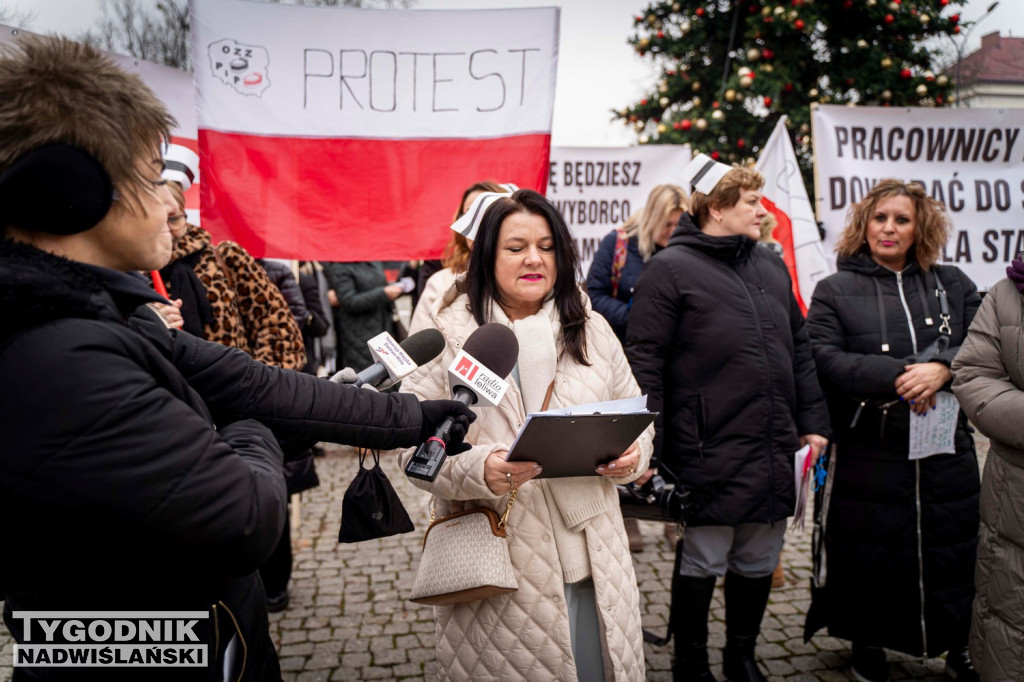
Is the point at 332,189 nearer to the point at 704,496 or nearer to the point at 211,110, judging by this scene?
the point at 211,110

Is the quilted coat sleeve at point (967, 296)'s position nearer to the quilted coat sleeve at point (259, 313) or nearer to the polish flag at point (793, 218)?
the polish flag at point (793, 218)

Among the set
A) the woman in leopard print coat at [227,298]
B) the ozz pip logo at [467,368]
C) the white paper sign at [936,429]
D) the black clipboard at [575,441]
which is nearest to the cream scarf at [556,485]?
the black clipboard at [575,441]

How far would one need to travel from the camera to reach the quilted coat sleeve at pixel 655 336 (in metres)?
3.26

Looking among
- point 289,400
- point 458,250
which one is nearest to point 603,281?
point 458,250

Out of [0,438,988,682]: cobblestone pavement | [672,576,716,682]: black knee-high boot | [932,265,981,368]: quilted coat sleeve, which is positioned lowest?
[0,438,988,682]: cobblestone pavement

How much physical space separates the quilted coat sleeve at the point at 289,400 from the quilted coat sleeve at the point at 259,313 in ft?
6.92

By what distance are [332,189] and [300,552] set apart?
2681 millimetres

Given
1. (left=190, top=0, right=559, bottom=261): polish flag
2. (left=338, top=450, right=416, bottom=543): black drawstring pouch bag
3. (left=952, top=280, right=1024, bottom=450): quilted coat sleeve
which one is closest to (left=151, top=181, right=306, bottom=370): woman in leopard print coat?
(left=190, top=0, right=559, bottom=261): polish flag

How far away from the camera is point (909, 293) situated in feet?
11.8

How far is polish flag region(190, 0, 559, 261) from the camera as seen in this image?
3938mm

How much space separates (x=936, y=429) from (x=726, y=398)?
1.06m

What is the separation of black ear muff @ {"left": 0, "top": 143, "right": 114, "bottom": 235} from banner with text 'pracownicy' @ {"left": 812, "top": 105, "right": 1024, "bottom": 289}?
5017 millimetres

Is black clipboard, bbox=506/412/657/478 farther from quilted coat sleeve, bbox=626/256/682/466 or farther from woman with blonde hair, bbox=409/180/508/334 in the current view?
woman with blonde hair, bbox=409/180/508/334

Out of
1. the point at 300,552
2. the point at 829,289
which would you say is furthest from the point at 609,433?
the point at 300,552
